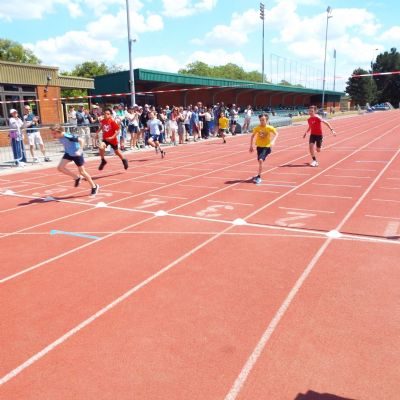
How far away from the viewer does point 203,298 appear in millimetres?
4379

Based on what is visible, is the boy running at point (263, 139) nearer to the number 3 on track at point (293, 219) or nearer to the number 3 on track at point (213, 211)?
the number 3 on track at point (213, 211)

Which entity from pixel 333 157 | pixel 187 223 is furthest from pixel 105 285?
pixel 333 157

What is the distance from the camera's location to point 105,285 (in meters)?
4.78

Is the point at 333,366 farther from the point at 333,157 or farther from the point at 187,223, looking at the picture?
the point at 333,157

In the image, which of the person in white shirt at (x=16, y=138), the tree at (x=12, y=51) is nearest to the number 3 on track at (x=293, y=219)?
the person in white shirt at (x=16, y=138)

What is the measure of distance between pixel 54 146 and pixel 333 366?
1737 cm

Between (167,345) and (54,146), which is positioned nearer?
(167,345)

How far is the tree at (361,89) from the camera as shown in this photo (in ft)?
303

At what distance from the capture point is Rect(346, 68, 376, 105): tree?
303 feet

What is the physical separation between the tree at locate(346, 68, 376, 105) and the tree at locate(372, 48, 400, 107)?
24.5 feet

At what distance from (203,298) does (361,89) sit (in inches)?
3926

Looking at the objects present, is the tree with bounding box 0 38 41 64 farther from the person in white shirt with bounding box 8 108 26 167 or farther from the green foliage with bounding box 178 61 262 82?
the person in white shirt with bounding box 8 108 26 167

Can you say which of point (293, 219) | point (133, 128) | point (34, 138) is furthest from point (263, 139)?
point (133, 128)

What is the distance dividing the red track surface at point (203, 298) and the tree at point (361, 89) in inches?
3669
